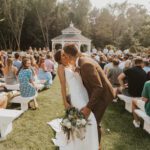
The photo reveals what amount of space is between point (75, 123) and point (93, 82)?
655mm

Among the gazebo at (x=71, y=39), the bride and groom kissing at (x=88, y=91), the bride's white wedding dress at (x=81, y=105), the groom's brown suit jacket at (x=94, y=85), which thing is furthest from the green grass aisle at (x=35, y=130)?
the gazebo at (x=71, y=39)

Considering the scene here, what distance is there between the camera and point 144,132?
622 centimetres

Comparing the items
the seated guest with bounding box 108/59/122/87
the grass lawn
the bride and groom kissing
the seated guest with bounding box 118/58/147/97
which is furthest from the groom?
the seated guest with bounding box 108/59/122/87

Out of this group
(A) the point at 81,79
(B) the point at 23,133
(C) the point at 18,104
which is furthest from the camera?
(C) the point at 18,104

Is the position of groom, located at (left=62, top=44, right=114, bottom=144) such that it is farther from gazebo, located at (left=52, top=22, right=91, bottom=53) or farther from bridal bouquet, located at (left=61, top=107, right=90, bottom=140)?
gazebo, located at (left=52, top=22, right=91, bottom=53)

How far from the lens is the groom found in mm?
3699

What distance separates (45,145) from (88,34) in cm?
4758

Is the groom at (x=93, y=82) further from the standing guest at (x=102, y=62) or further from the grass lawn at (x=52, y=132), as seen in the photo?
the standing guest at (x=102, y=62)

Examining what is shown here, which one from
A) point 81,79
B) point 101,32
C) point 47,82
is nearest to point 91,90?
point 81,79

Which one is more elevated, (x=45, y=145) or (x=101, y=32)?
(x=45, y=145)

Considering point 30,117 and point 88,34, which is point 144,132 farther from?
point 88,34

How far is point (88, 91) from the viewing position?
13.0ft

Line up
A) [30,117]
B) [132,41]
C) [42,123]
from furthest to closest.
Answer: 1. [132,41]
2. [30,117]
3. [42,123]

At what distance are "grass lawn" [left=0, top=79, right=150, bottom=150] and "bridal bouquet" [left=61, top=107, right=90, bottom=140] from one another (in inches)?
61.3
